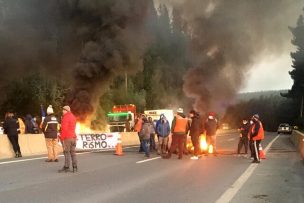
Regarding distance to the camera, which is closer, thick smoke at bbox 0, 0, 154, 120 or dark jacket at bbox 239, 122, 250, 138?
dark jacket at bbox 239, 122, 250, 138

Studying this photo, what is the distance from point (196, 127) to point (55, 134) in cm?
530

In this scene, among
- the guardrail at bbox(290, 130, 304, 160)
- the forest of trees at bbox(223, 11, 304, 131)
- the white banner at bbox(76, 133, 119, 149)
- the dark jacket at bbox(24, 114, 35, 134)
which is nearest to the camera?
the guardrail at bbox(290, 130, 304, 160)

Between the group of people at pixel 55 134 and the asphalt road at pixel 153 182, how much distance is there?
50cm

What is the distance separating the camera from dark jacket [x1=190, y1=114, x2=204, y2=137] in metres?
18.2

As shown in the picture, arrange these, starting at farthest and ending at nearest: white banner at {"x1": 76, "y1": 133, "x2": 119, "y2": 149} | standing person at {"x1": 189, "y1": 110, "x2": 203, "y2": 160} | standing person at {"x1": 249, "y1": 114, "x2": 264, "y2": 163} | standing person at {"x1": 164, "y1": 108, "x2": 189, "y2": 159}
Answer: white banner at {"x1": 76, "y1": 133, "x2": 119, "y2": 149} → standing person at {"x1": 189, "y1": 110, "x2": 203, "y2": 160} → standing person at {"x1": 164, "y1": 108, "x2": 189, "y2": 159} → standing person at {"x1": 249, "y1": 114, "x2": 264, "y2": 163}

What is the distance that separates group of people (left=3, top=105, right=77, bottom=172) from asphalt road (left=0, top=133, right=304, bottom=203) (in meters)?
0.50

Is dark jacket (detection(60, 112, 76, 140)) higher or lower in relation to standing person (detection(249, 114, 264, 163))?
higher

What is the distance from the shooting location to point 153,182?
36.9ft

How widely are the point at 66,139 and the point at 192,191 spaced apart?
14.2ft

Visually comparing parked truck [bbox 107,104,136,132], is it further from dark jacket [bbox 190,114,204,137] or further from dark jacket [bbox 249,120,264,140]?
dark jacket [bbox 249,120,264,140]

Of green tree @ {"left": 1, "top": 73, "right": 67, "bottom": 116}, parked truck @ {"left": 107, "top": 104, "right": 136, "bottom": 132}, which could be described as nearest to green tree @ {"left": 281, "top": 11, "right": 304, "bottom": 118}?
parked truck @ {"left": 107, "top": 104, "right": 136, "bottom": 132}

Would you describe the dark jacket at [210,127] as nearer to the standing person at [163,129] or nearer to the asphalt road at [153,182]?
the standing person at [163,129]

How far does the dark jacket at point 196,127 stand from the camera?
59.7 feet

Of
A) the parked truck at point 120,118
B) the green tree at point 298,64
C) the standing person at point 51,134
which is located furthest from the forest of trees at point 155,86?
the standing person at point 51,134
